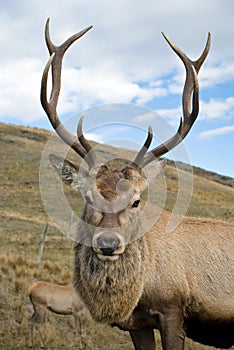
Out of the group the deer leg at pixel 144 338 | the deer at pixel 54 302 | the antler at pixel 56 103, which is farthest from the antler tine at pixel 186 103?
the deer at pixel 54 302

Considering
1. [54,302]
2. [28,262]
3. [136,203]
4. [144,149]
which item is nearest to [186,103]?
[144,149]

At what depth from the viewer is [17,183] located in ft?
118

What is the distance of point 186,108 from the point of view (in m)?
6.35

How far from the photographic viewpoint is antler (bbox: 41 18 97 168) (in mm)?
5936

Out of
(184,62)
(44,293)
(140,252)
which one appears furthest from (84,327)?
(184,62)

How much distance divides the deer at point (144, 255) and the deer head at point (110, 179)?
0.03ft

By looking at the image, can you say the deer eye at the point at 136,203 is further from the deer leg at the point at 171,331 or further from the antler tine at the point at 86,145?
the deer leg at the point at 171,331

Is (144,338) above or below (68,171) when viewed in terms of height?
below

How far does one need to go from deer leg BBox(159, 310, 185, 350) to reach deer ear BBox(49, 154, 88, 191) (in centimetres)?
169

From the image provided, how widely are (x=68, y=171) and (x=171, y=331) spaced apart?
6.63ft

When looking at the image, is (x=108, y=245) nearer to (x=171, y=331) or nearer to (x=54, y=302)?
(x=171, y=331)

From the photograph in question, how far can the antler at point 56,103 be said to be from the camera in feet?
19.5

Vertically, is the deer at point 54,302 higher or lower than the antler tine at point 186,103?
lower

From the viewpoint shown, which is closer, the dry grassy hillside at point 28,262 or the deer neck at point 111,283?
the deer neck at point 111,283
